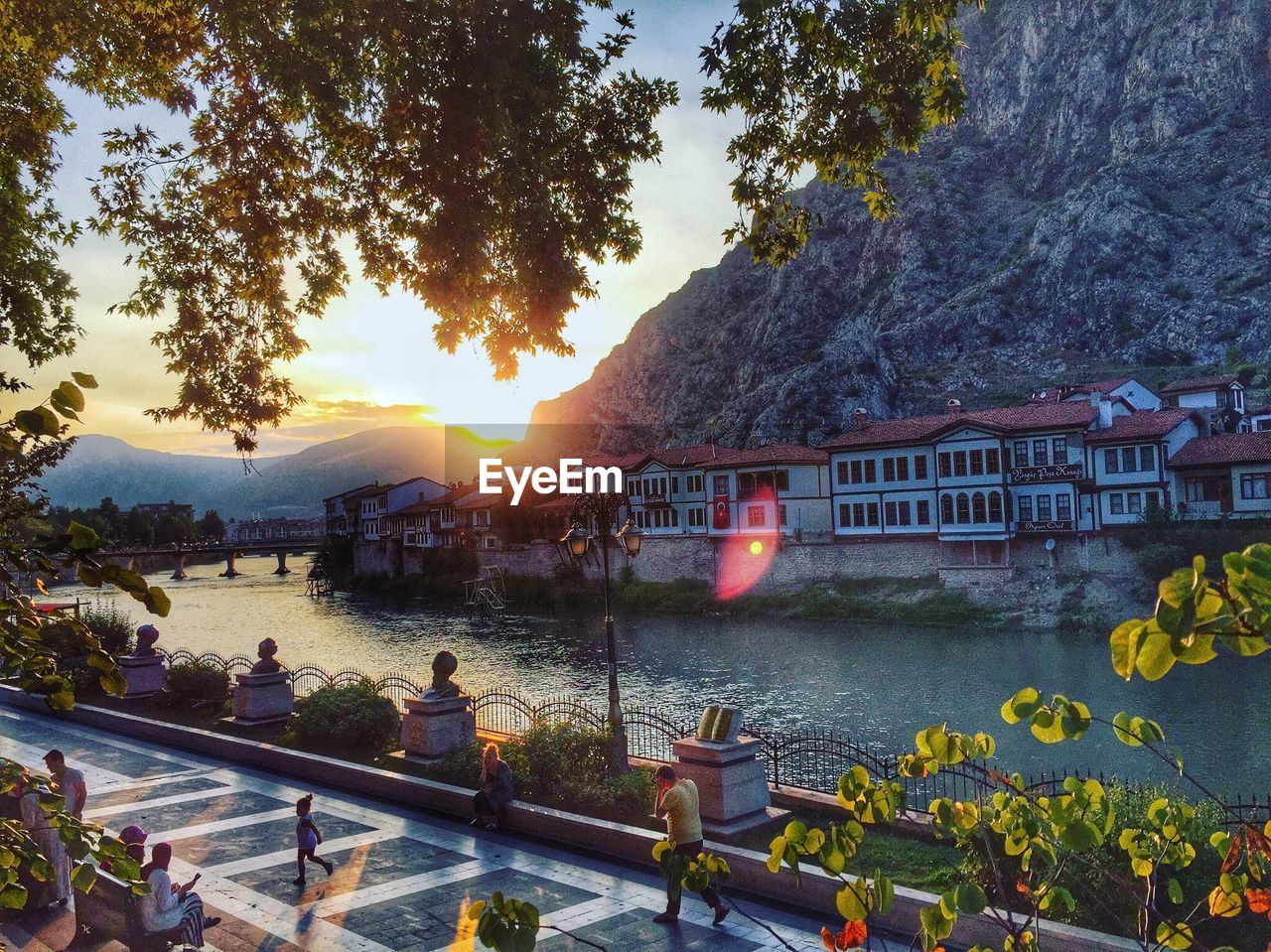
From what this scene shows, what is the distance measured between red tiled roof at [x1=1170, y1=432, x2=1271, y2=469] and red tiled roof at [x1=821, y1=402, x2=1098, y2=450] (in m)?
5.11

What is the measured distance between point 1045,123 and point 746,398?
6427 cm

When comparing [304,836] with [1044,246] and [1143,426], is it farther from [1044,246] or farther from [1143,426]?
[1044,246]

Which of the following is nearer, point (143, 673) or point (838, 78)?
point (838, 78)

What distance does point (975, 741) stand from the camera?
3508 mm

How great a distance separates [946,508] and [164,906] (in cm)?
5159

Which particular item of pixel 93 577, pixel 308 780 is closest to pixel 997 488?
pixel 308 780

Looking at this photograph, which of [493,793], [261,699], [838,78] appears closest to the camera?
[838,78]

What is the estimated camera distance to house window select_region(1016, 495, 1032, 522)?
173ft

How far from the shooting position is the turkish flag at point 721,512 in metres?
65.3

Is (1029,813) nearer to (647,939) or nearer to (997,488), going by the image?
(647,939)

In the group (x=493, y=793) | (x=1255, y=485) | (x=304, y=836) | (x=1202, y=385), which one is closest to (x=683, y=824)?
(x=493, y=793)

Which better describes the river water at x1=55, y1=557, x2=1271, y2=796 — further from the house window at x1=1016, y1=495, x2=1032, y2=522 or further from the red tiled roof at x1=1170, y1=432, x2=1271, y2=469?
the red tiled roof at x1=1170, y1=432, x2=1271, y2=469

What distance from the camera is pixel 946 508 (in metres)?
55.1

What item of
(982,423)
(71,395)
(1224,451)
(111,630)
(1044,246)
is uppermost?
(1044,246)
